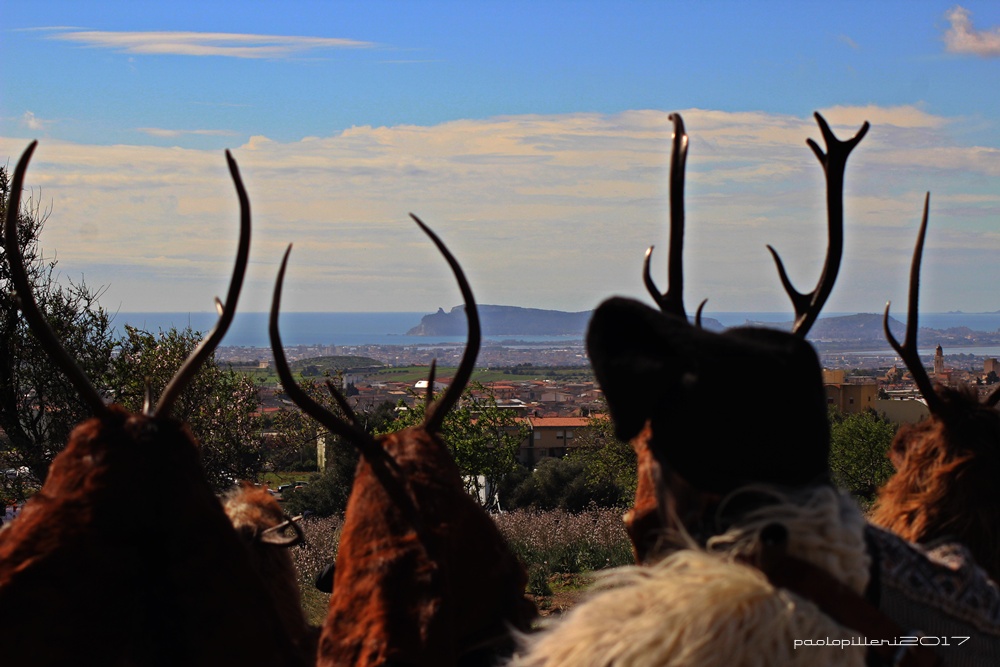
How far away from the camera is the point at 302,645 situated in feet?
11.4

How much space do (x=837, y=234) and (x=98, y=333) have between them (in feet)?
50.8

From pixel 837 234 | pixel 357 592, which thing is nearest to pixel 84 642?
pixel 357 592

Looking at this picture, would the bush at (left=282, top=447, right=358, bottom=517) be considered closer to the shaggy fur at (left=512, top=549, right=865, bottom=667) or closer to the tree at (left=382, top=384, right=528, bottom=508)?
the tree at (left=382, top=384, right=528, bottom=508)

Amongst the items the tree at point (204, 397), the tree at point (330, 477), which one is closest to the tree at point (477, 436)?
the tree at point (330, 477)

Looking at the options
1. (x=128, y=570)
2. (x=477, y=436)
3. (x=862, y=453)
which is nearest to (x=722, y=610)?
(x=128, y=570)

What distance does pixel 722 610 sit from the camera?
1.74 metres

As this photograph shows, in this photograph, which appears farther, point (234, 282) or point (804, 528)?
point (234, 282)

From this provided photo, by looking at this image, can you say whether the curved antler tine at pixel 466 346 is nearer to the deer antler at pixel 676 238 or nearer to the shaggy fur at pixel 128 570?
the deer antler at pixel 676 238

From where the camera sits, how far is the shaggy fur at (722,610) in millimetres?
1730

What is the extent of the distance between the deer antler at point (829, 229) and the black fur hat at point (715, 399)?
4.70 ft

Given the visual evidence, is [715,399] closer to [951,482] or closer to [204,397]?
[951,482]

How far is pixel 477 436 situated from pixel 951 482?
1484 cm

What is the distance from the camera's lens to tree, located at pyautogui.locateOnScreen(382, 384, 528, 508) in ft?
57.9

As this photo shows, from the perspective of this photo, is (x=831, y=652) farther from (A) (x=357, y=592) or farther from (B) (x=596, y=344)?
(A) (x=357, y=592)
